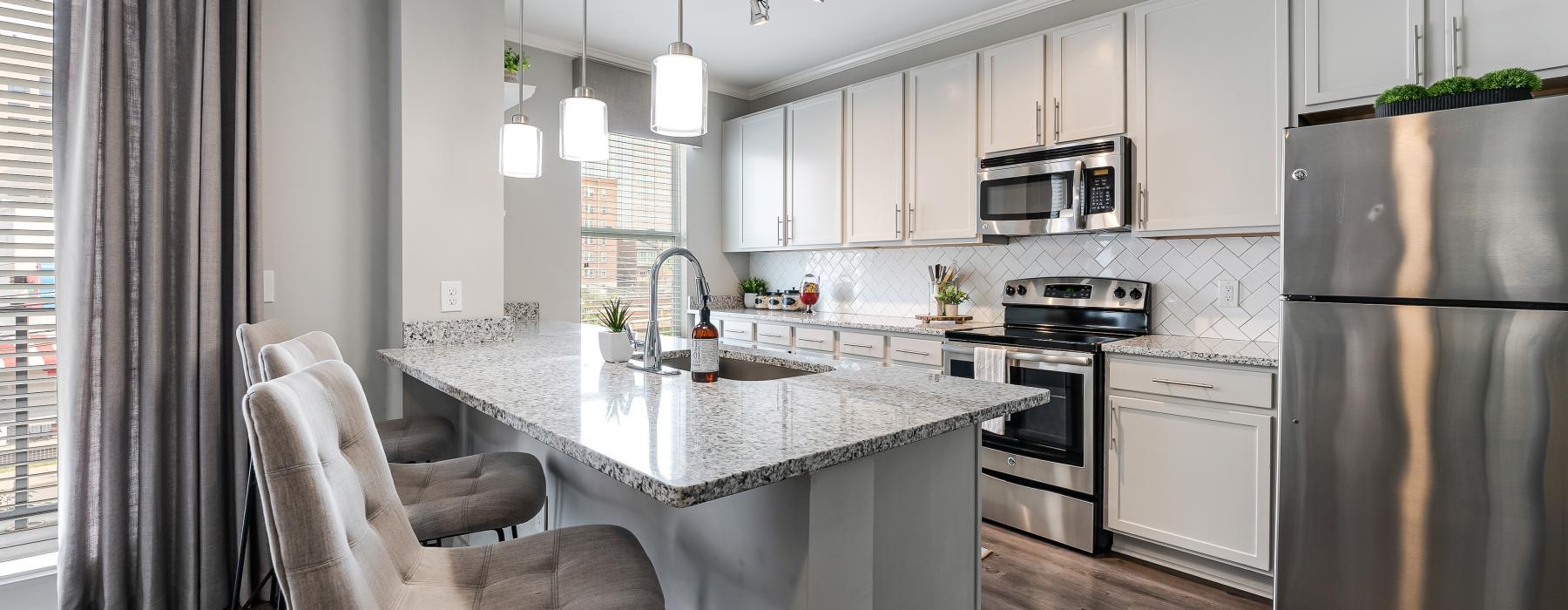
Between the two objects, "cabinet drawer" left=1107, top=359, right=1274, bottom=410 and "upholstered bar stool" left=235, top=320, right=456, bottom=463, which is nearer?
"upholstered bar stool" left=235, top=320, right=456, bottom=463

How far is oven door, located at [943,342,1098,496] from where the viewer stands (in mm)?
2756

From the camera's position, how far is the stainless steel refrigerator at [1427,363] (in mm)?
1629

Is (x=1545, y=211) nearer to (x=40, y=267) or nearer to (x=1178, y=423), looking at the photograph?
A: (x=1178, y=423)

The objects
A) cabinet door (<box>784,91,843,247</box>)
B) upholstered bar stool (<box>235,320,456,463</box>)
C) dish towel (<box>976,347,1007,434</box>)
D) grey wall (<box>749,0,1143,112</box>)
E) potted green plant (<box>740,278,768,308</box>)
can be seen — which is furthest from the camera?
potted green plant (<box>740,278,768,308</box>)

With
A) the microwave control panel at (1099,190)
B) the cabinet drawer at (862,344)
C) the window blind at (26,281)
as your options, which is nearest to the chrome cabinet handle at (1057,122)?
the microwave control panel at (1099,190)

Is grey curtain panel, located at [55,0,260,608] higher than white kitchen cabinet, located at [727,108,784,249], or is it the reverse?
white kitchen cabinet, located at [727,108,784,249]

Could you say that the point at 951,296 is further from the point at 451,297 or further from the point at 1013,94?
the point at 451,297

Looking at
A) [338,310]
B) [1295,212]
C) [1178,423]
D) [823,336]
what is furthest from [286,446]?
[823,336]

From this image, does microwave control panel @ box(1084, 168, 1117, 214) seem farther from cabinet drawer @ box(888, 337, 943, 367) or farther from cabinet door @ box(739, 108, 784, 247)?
cabinet door @ box(739, 108, 784, 247)

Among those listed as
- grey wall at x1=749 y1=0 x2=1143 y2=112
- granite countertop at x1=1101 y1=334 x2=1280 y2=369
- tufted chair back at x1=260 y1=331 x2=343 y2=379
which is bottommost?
granite countertop at x1=1101 y1=334 x2=1280 y2=369

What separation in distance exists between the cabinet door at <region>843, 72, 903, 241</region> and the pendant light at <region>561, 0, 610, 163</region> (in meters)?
2.13

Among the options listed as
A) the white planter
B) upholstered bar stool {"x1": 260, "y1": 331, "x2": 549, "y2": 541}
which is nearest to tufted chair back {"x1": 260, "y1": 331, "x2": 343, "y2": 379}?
upholstered bar stool {"x1": 260, "y1": 331, "x2": 549, "y2": 541}

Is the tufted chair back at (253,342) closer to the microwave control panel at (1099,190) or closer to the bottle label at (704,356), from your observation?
the bottle label at (704,356)

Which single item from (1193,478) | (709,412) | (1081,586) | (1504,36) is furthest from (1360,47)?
(709,412)
